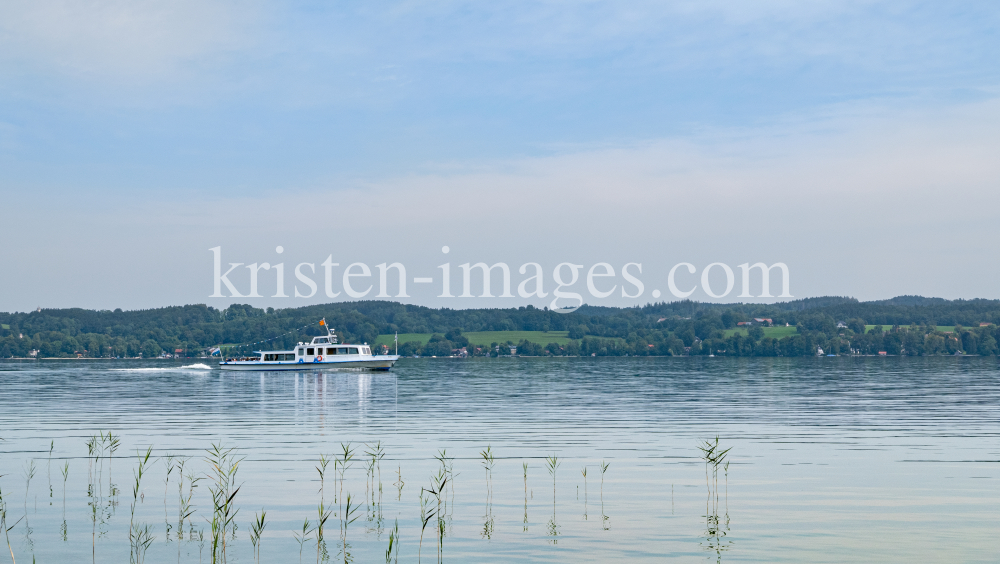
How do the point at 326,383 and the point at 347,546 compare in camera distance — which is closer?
the point at 347,546

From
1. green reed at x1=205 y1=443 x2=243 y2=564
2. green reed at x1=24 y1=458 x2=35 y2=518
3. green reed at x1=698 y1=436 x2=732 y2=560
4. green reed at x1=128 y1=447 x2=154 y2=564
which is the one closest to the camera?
green reed at x1=205 y1=443 x2=243 y2=564

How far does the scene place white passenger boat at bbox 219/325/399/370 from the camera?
136m

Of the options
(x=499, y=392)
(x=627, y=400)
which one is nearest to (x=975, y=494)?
(x=627, y=400)

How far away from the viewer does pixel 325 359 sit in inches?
5379

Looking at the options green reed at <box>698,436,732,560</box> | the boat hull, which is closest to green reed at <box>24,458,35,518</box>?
green reed at <box>698,436,732,560</box>

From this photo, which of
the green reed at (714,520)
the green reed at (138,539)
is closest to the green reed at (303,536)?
the green reed at (138,539)

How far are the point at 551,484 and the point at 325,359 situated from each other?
112 meters

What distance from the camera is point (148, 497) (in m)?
25.7

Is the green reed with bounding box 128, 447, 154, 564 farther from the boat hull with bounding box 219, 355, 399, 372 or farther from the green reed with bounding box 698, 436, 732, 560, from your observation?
the boat hull with bounding box 219, 355, 399, 372

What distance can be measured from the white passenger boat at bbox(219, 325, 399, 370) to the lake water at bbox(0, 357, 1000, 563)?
7530 cm

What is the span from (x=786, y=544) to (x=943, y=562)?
2.97m

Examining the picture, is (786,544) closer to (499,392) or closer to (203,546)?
(203,546)

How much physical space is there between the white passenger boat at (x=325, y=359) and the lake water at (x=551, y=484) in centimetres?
7530

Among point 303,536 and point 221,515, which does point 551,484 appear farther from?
point 221,515
